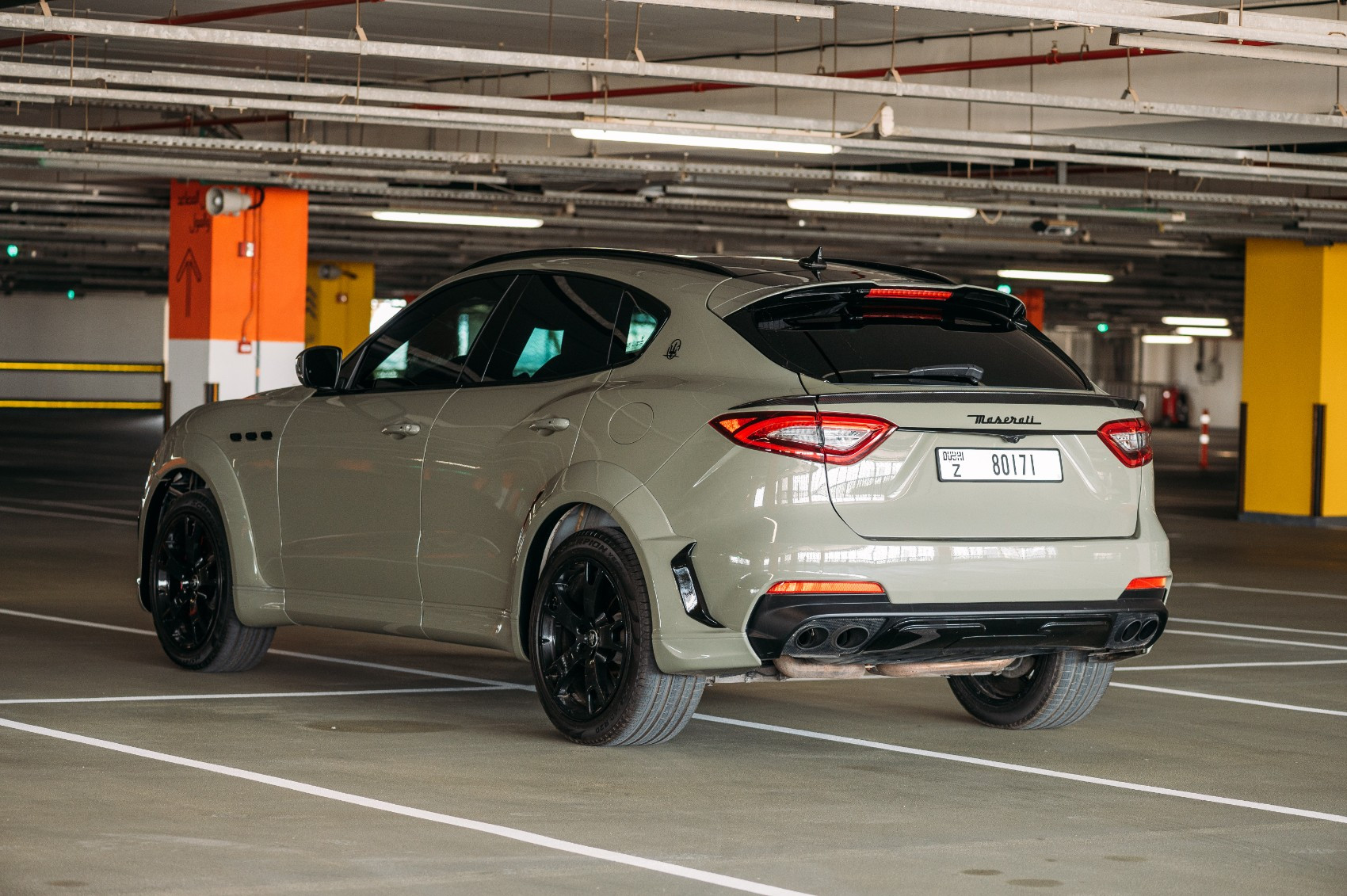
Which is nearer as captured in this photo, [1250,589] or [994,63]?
[1250,589]

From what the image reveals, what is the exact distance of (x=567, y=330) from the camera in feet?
21.2

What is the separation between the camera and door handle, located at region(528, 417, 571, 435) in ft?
20.2

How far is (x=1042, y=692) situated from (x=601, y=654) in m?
1.69

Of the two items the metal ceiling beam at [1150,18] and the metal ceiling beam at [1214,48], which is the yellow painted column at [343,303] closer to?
the metal ceiling beam at [1214,48]

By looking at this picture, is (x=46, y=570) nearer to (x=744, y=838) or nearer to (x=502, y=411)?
(x=502, y=411)

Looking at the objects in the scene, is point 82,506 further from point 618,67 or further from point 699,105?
point 618,67

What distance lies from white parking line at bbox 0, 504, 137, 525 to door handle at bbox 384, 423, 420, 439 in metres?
10.2

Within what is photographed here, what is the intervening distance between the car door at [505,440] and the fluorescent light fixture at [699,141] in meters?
6.82

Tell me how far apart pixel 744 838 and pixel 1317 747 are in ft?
9.05

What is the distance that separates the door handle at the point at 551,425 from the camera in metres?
6.15

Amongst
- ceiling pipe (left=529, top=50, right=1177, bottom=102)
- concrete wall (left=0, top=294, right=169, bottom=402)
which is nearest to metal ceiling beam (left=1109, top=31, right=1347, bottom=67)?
ceiling pipe (left=529, top=50, right=1177, bottom=102)

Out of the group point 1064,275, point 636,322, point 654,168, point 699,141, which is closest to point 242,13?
point 699,141

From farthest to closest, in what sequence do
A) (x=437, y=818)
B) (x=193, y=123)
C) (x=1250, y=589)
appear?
(x=193, y=123)
(x=1250, y=589)
(x=437, y=818)

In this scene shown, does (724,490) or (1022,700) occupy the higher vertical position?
(724,490)
